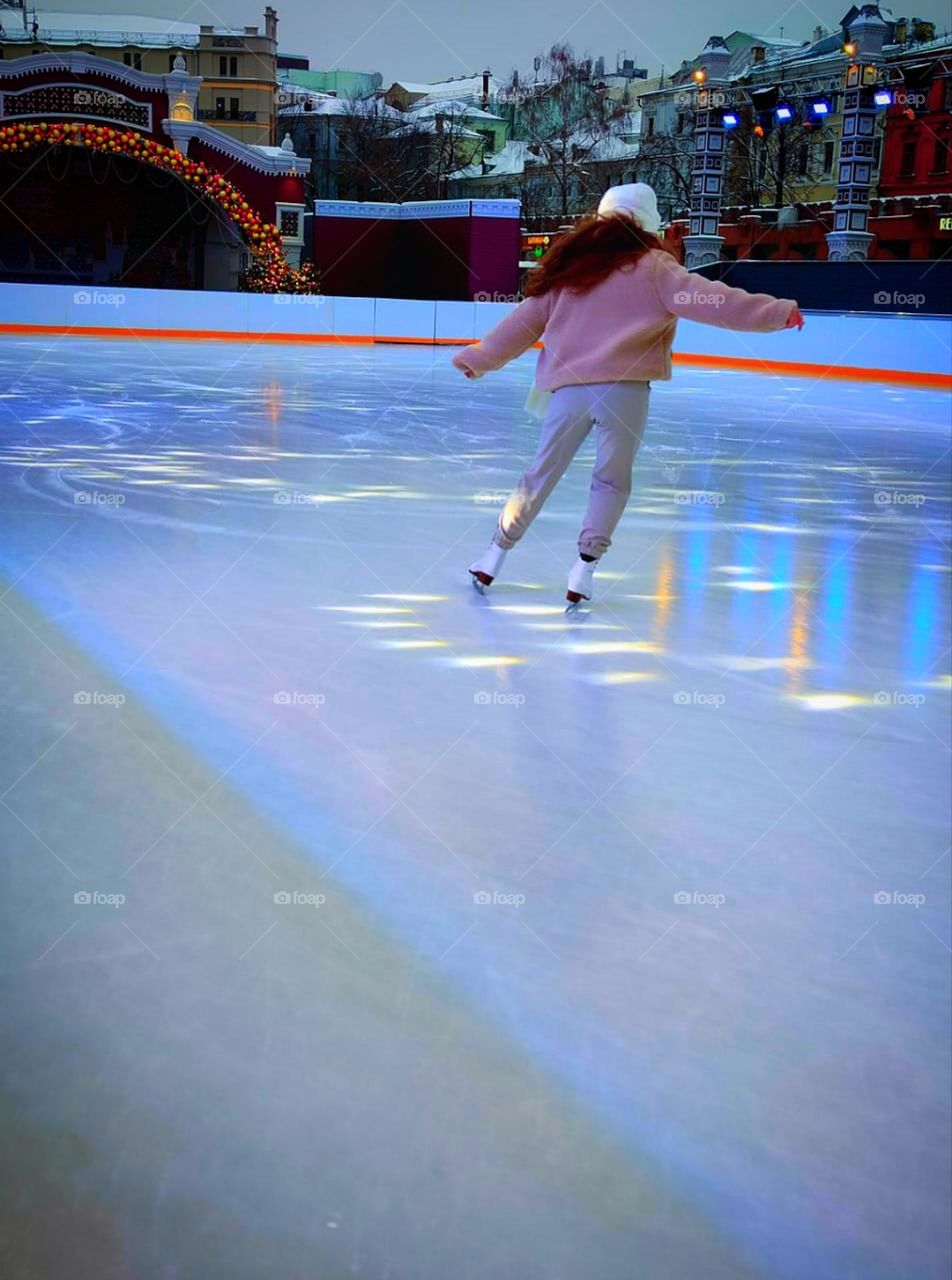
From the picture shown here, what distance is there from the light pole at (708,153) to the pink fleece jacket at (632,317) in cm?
1661

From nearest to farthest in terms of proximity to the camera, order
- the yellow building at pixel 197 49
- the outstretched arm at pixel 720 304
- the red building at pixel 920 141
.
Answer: the outstretched arm at pixel 720 304
the red building at pixel 920 141
the yellow building at pixel 197 49

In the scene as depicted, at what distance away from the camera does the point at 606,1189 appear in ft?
4.37

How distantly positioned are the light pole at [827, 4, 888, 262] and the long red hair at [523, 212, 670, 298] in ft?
51.8

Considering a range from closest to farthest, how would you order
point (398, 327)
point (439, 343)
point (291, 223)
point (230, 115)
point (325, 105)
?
point (398, 327) < point (439, 343) < point (291, 223) < point (230, 115) < point (325, 105)

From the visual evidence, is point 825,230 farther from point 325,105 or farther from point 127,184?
point 325,105

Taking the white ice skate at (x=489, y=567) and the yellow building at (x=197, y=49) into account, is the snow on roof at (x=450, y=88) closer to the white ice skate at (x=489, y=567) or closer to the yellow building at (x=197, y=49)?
the yellow building at (x=197, y=49)

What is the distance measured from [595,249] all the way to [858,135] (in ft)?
55.2

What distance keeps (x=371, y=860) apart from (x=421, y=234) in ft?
83.6

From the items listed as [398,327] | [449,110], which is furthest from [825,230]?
[449,110]

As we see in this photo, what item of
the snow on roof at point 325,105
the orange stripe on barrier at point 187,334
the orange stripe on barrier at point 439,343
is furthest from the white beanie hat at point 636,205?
the snow on roof at point 325,105

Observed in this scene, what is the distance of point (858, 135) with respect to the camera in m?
18.7

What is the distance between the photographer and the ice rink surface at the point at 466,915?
4.24 ft

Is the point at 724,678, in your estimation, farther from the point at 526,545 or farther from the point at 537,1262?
the point at 537,1262

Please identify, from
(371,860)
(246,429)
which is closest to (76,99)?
(246,429)
